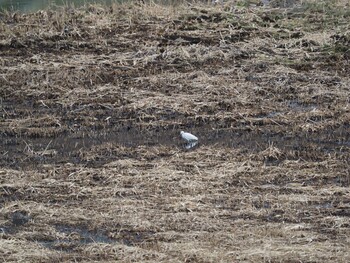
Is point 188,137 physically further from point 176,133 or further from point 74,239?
point 74,239

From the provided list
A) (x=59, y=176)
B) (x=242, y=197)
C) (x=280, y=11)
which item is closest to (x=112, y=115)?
(x=59, y=176)

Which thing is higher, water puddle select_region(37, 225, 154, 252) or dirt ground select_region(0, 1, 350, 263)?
dirt ground select_region(0, 1, 350, 263)

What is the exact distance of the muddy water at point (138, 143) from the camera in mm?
6160

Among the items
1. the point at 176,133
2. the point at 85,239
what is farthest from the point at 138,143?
the point at 85,239

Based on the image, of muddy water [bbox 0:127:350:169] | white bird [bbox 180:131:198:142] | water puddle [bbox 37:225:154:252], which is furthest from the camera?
white bird [bbox 180:131:198:142]

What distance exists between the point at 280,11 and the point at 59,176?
5546 millimetres

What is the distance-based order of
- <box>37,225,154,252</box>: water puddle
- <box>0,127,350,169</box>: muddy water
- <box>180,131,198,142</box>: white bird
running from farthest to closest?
<box>180,131,198,142</box>: white bird < <box>0,127,350,169</box>: muddy water < <box>37,225,154,252</box>: water puddle

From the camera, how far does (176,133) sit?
667 centimetres

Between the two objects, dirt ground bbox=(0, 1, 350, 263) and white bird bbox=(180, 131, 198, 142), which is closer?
dirt ground bbox=(0, 1, 350, 263)

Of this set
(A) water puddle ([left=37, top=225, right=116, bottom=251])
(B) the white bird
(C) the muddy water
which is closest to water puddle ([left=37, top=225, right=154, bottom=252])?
(A) water puddle ([left=37, top=225, right=116, bottom=251])

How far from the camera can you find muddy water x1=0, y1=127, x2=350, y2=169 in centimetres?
616

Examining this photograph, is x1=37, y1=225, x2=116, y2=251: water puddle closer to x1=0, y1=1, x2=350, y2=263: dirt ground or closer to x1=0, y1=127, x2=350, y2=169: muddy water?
x1=0, y1=1, x2=350, y2=263: dirt ground

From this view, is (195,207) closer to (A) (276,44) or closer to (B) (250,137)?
(B) (250,137)

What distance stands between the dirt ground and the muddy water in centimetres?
2
